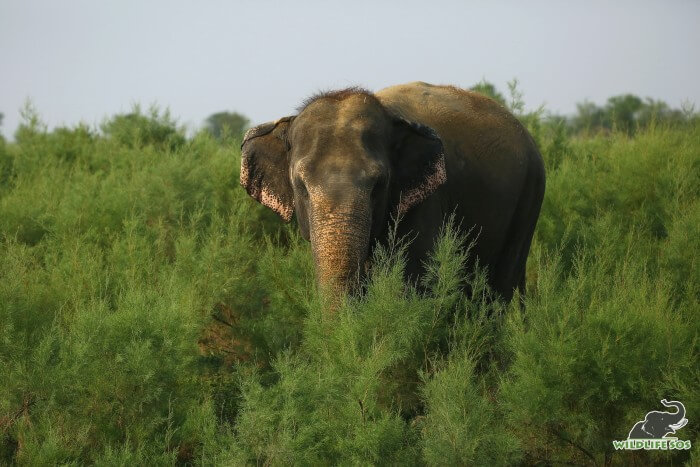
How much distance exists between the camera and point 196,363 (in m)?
7.43

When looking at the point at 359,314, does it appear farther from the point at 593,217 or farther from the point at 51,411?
the point at 593,217

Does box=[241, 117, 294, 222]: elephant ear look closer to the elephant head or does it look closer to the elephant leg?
the elephant head

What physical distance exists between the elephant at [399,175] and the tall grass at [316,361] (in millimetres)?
377

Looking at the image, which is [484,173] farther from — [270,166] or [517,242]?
[270,166]

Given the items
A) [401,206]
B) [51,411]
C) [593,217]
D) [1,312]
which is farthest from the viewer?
[593,217]

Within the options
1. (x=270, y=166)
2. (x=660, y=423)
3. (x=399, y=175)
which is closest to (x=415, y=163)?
(x=399, y=175)

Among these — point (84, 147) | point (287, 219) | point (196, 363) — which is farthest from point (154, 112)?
point (196, 363)

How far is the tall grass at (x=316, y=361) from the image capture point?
598 cm

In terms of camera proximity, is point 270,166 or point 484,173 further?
point 484,173

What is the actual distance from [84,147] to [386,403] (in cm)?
812

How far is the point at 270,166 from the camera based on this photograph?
27.8 feet

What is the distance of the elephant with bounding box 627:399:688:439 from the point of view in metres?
6.24

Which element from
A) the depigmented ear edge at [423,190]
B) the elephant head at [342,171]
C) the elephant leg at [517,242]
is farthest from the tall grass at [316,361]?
the elephant leg at [517,242]

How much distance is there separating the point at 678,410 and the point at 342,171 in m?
2.63
